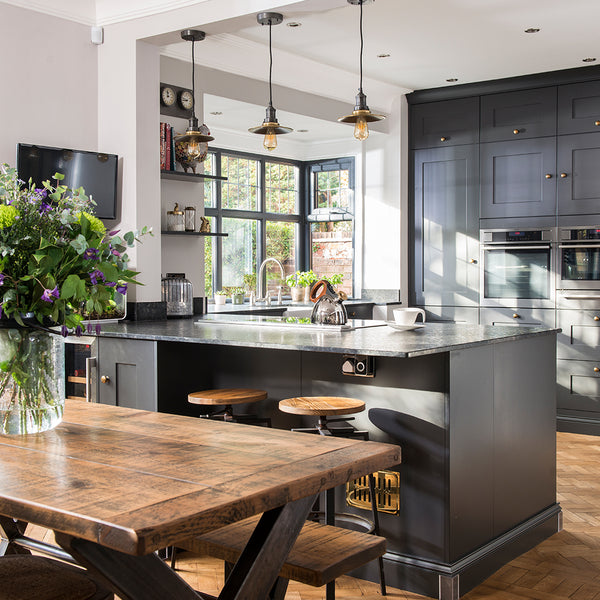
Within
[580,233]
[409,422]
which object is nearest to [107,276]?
[409,422]

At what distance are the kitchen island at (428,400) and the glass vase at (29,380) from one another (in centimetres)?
131

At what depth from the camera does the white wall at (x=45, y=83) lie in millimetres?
4344

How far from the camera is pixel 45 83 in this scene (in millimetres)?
4523

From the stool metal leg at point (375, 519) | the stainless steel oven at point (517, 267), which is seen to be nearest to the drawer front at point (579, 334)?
the stainless steel oven at point (517, 267)

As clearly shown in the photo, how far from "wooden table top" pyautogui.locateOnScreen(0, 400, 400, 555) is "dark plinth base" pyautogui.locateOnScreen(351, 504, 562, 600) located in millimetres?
1379

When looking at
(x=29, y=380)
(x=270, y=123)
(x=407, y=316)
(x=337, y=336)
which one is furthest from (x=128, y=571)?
(x=270, y=123)

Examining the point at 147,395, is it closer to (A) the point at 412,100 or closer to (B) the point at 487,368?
(B) the point at 487,368

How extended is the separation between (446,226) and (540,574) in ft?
13.2

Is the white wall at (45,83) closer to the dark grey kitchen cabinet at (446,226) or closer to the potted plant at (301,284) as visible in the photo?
the potted plant at (301,284)

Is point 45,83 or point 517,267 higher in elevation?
point 45,83

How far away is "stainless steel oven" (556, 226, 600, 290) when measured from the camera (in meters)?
5.97

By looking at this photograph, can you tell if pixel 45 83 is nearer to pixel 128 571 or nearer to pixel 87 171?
pixel 87 171

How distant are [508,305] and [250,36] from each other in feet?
9.80

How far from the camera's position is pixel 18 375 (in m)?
1.83
